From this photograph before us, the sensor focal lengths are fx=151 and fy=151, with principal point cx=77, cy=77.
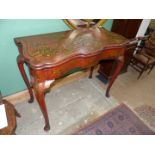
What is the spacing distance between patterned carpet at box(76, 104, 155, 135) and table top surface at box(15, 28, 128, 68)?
0.96 meters

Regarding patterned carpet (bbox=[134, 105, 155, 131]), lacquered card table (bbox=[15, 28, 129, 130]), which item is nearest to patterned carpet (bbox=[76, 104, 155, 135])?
patterned carpet (bbox=[134, 105, 155, 131])

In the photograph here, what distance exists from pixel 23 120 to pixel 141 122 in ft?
5.15

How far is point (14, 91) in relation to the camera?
2.02 m

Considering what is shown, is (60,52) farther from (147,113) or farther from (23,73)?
(147,113)

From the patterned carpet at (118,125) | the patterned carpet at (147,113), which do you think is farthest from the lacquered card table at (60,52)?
the patterned carpet at (147,113)

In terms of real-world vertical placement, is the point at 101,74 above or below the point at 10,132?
below

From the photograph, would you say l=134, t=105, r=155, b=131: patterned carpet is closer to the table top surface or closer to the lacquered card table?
the lacquered card table

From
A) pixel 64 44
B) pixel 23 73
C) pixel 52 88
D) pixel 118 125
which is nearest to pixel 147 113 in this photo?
pixel 118 125

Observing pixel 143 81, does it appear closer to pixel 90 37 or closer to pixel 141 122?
pixel 141 122

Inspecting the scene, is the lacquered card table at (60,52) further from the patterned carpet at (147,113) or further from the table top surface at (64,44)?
the patterned carpet at (147,113)

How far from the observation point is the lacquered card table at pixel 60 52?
132 centimetres

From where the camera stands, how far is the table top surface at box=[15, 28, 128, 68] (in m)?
1.33

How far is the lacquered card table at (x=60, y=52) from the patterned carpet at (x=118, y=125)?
58 centimetres
